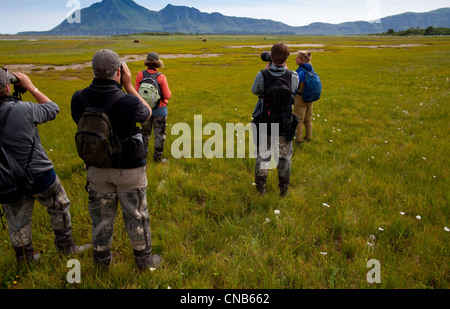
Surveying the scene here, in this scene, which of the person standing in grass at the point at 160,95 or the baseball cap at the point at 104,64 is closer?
the baseball cap at the point at 104,64

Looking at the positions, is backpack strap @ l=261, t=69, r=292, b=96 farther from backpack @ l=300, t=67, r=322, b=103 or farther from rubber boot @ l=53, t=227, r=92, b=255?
rubber boot @ l=53, t=227, r=92, b=255

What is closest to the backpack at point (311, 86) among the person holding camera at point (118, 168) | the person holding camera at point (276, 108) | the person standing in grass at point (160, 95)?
the person holding camera at point (276, 108)

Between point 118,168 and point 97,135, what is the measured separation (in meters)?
0.50

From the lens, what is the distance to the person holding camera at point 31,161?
2799 millimetres

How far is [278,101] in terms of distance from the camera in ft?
14.3

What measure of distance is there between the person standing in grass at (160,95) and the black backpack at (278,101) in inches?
97.3

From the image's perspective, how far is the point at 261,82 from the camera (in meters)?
4.42

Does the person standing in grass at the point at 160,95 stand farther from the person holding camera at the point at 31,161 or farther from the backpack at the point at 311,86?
the backpack at the point at 311,86

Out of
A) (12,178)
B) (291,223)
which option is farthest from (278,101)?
(12,178)

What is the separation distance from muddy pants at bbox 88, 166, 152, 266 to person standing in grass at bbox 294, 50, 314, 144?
5.88 m

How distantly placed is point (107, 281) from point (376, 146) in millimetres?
7588

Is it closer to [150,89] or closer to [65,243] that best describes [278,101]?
[150,89]

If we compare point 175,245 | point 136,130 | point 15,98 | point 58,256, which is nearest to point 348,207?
point 175,245

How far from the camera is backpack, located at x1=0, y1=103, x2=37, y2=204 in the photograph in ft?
8.83
